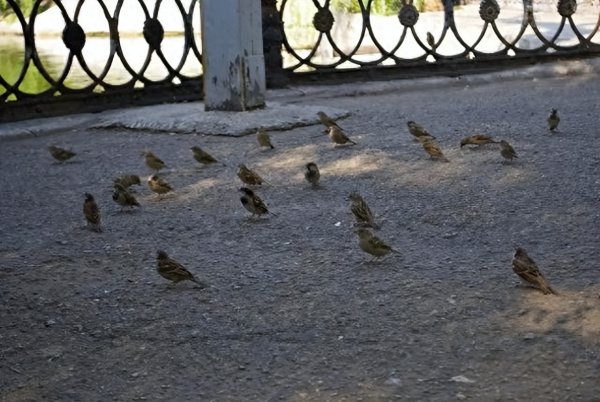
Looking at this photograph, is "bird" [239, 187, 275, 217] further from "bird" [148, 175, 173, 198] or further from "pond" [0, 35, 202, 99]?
"pond" [0, 35, 202, 99]

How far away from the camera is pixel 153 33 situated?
12938mm

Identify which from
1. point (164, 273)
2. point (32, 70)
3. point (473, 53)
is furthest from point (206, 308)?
point (32, 70)

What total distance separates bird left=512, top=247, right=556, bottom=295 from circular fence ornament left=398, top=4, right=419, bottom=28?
8584mm

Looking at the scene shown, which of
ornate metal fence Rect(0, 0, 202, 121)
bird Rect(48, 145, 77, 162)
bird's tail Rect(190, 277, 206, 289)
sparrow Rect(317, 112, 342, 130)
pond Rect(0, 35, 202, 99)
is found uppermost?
ornate metal fence Rect(0, 0, 202, 121)

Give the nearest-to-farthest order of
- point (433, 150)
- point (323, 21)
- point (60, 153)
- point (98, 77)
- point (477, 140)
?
point (433, 150)
point (477, 140)
point (60, 153)
point (98, 77)
point (323, 21)

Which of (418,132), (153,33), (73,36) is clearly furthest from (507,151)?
(73,36)

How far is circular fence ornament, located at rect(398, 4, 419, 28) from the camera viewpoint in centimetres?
1438

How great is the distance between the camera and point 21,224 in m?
8.06

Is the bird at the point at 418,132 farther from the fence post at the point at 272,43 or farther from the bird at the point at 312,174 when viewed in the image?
the fence post at the point at 272,43

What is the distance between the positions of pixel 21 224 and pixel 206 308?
2.47 m

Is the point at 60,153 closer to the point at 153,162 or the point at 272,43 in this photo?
the point at 153,162

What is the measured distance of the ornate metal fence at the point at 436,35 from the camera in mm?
14281

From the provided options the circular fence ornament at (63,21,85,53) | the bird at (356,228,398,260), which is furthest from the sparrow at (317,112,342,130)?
the bird at (356,228,398,260)

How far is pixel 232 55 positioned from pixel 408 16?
11.5 ft
